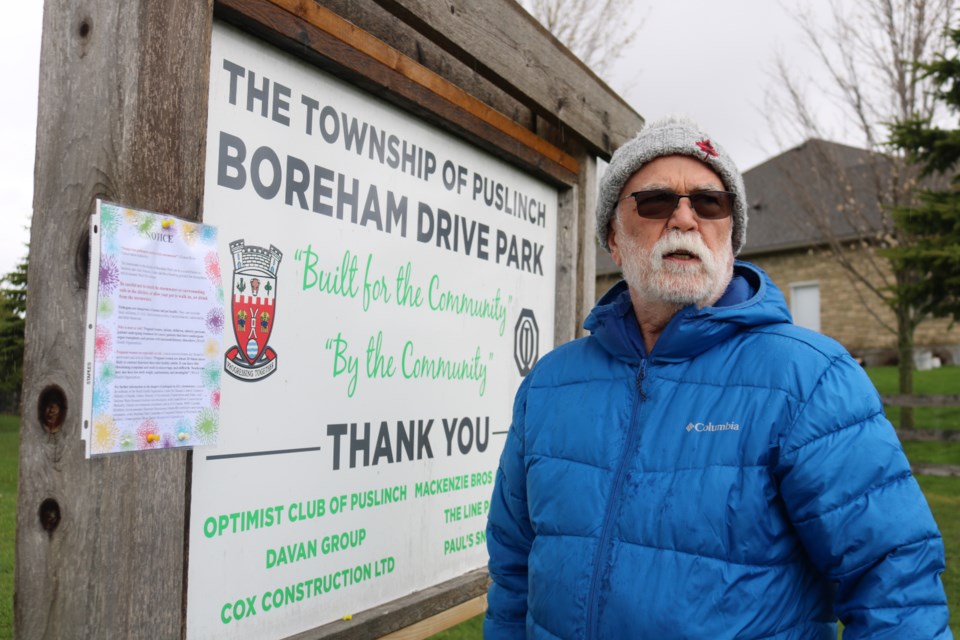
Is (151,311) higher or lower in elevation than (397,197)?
lower

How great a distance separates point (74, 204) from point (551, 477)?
122cm

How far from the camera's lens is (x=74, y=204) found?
159 centimetres

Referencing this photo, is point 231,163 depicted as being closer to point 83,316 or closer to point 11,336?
point 83,316

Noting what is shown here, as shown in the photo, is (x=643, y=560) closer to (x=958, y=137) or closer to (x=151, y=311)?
(x=151, y=311)

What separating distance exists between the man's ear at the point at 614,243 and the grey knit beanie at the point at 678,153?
0.11 m

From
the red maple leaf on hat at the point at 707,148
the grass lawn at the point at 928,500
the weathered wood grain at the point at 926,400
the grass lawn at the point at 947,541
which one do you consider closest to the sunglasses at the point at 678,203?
the red maple leaf on hat at the point at 707,148

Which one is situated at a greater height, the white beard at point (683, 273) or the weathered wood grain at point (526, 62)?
the weathered wood grain at point (526, 62)

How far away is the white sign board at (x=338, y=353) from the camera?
1.97m

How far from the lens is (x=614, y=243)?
2291mm

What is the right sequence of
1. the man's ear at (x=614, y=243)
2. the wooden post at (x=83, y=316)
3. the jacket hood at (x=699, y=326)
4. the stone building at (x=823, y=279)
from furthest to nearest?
the stone building at (x=823, y=279), the man's ear at (x=614, y=243), the jacket hood at (x=699, y=326), the wooden post at (x=83, y=316)

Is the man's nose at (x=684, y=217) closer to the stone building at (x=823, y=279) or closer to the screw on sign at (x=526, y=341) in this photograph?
the screw on sign at (x=526, y=341)

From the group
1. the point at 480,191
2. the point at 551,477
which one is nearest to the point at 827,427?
the point at 551,477

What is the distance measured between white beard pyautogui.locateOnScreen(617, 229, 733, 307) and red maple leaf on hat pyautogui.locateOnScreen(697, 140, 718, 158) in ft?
0.71

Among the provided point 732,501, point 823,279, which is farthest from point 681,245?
point 823,279
